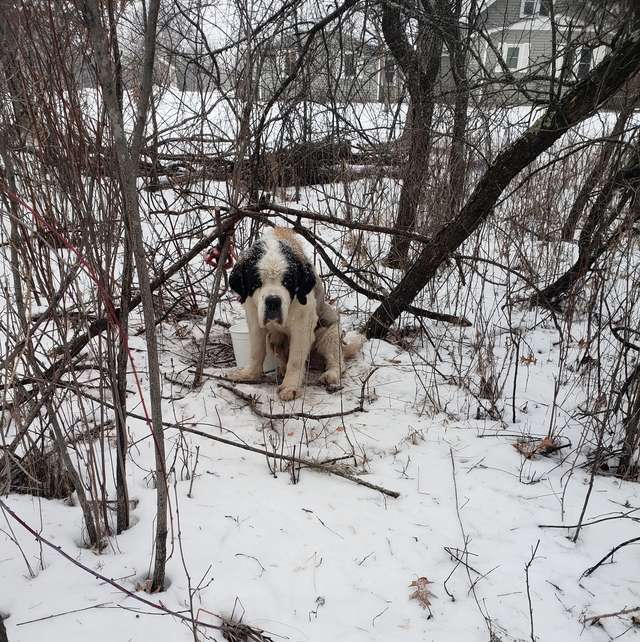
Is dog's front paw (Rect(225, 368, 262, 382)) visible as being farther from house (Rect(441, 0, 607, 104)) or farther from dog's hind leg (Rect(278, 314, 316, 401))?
house (Rect(441, 0, 607, 104))

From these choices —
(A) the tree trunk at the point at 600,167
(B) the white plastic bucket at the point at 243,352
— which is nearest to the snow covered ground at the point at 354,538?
(B) the white plastic bucket at the point at 243,352

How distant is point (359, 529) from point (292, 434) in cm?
91

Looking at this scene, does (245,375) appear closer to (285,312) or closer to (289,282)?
(285,312)

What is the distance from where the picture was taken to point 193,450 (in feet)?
9.18

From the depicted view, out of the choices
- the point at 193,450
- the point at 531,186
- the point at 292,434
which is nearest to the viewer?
the point at 193,450

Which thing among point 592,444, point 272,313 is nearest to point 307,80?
point 272,313

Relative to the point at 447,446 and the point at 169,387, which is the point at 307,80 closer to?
the point at 169,387

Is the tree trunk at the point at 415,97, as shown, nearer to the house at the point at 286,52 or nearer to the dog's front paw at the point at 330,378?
the house at the point at 286,52

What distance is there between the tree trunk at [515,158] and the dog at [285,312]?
0.60 m

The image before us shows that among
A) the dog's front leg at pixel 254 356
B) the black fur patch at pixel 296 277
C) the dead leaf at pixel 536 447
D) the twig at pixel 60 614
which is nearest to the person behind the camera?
the twig at pixel 60 614

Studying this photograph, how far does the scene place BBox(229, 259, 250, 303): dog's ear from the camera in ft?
11.0

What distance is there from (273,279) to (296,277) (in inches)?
5.7

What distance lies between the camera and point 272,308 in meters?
3.22

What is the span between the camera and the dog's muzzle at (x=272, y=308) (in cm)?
321
